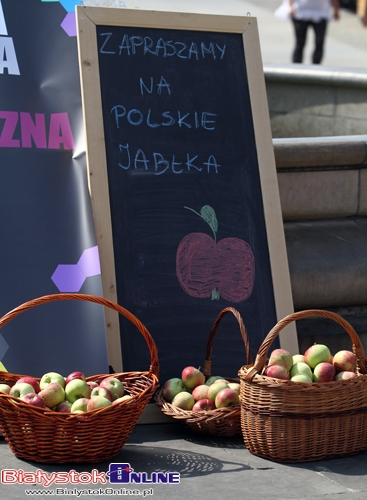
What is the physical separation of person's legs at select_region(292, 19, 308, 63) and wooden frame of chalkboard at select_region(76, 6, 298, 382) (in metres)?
5.67

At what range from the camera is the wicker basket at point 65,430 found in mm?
3209

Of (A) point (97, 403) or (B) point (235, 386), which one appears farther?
(B) point (235, 386)

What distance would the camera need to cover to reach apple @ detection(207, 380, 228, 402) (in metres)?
3.72

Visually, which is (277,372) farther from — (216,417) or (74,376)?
(74,376)

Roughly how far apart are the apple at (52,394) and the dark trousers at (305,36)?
7.27m

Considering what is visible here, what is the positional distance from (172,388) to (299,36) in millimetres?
7037

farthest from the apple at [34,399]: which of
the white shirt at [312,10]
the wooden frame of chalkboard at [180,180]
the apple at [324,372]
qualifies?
the white shirt at [312,10]

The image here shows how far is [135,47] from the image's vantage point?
418 centimetres

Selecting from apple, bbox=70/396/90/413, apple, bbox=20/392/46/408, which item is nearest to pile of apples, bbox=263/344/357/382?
apple, bbox=70/396/90/413

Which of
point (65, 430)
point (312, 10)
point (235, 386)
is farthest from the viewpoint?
point (312, 10)

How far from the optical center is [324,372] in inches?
136

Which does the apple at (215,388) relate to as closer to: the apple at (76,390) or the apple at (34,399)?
the apple at (76,390)

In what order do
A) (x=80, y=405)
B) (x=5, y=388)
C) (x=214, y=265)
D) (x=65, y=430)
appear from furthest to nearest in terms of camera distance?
1. (x=214, y=265)
2. (x=5, y=388)
3. (x=80, y=405)
4. (x=65, y=430)

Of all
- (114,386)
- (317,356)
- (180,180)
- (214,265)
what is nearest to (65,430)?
(114,386)
